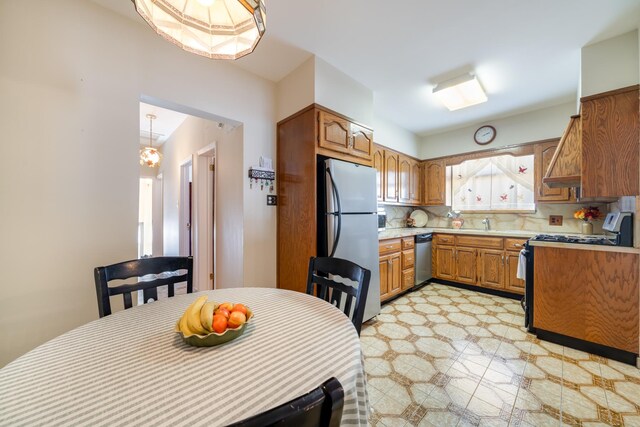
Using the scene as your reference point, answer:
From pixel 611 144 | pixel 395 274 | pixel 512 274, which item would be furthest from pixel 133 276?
pixel 512 274

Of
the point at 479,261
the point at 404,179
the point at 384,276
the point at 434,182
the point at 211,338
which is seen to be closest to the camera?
the point at 211,338

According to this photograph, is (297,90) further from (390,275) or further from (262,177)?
(390,275)

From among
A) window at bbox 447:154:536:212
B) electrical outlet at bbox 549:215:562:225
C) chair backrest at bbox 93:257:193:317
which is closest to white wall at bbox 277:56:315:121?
chair backrest at bbox 93:257:193:317

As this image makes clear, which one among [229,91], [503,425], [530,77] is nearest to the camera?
[503,425]

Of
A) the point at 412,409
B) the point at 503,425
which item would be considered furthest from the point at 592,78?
the point at 412,409

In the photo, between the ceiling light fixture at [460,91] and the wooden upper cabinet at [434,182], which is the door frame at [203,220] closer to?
the ceiling light fixture at [460,91]

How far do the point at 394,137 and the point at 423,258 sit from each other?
196 centimetres

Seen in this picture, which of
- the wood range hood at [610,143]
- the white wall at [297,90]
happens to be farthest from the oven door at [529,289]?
the white wall at [297,90]

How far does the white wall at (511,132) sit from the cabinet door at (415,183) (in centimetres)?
28

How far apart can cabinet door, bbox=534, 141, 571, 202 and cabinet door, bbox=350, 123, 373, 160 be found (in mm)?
2410

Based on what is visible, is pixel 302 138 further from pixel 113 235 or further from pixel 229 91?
pixel 113 235

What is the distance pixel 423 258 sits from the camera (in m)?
3.62

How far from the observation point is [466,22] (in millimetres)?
1826

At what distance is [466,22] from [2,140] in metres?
3.14
